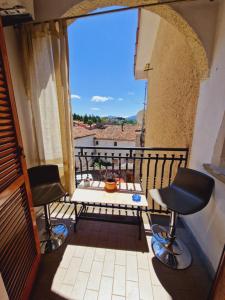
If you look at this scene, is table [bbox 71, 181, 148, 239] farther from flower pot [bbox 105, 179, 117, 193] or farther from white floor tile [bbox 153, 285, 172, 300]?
white floor tile [bbox 153, 285, 172, 300]

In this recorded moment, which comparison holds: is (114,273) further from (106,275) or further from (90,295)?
(90,295)

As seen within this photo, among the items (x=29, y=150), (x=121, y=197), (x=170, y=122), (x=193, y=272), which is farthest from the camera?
(x=170, y=122)

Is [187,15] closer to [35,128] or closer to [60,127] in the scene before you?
[60,127]

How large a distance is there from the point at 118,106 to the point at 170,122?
36.0 meters

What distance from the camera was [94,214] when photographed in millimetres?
2088

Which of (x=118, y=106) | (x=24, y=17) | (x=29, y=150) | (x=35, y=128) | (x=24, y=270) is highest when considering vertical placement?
(x=118, y=106)

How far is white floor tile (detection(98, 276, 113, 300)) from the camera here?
1106 mm

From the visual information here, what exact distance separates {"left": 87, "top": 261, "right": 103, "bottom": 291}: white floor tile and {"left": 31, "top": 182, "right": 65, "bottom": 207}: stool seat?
769mm

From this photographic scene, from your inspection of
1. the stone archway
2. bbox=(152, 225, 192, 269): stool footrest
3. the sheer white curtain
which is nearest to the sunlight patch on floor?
bbox=(152, 225, 192, 269): stool footrest

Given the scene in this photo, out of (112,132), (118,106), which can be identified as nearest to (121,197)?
(112,132)

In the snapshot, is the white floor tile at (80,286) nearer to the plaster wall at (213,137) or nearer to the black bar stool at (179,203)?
the black bar stool at (179,203)

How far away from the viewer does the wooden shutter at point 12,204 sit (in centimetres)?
86

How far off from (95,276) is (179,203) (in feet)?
3.43

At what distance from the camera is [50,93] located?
1.68 metres
